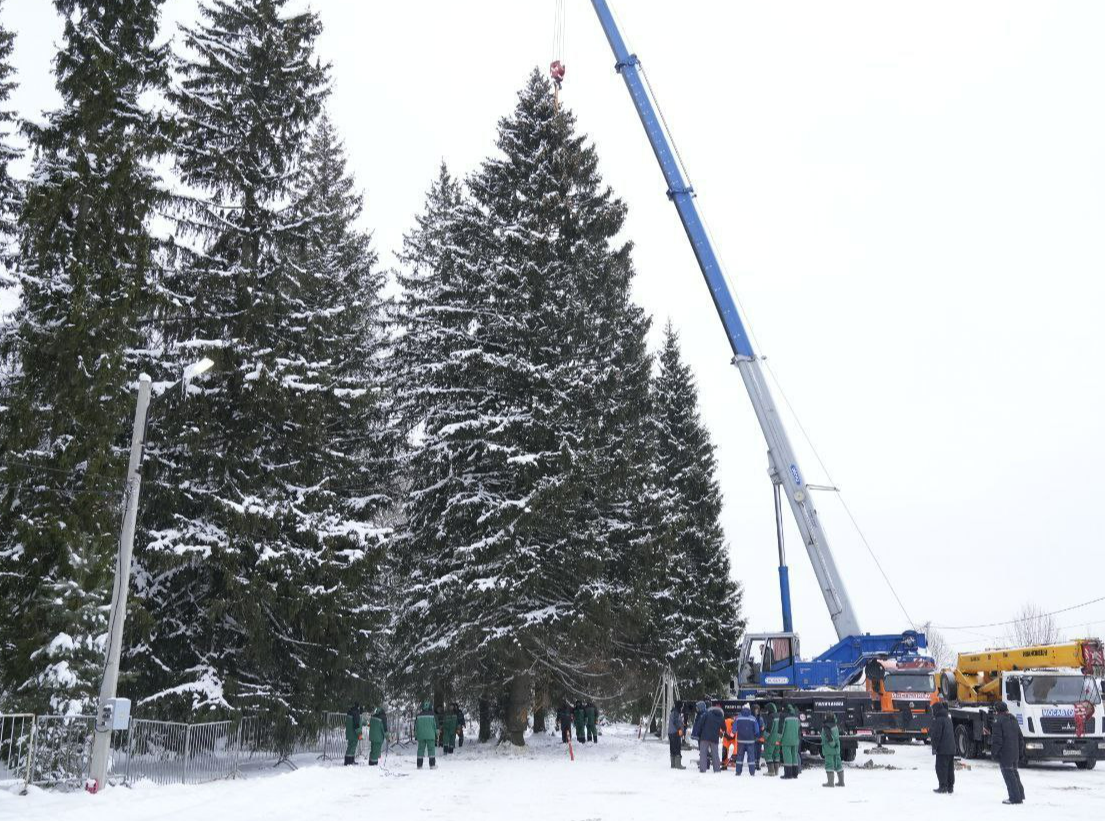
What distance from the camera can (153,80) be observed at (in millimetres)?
22406

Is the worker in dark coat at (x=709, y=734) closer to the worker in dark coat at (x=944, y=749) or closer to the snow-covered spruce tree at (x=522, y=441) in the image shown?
the snow-covered spruce tree at (x=522, y=441)

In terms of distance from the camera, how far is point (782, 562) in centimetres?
2892

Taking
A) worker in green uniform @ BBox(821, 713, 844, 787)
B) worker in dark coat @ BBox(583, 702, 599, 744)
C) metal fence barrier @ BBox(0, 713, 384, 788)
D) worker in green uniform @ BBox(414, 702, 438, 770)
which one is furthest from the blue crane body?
metal fence barrier @ BBox(0, 713, 384, 788)

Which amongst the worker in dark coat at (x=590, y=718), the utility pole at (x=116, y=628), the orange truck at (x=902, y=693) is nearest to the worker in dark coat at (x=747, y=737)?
the orange truck at (x=902, y=693)

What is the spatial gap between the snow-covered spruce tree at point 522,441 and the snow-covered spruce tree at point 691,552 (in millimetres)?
5447

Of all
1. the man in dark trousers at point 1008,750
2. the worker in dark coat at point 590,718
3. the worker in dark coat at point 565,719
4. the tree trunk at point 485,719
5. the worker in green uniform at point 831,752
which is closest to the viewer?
the man in dark trousers at point 1008,750

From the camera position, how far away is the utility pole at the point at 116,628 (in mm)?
15086

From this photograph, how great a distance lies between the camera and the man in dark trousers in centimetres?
1638

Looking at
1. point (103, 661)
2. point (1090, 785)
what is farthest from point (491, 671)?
point (1090, 785)

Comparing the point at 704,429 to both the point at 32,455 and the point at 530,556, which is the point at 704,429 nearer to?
the point at 530,556

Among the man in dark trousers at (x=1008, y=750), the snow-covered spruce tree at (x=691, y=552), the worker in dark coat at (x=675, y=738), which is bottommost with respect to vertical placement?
the man in dark trousers at (x=1008, y=750)

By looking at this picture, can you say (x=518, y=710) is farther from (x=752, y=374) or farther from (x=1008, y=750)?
(x=1008, y=750)

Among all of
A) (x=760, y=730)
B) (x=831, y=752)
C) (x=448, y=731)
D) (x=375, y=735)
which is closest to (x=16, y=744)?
(x=375, y=735)

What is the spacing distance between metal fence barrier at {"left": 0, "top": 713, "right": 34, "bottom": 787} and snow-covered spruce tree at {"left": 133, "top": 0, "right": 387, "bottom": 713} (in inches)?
182
